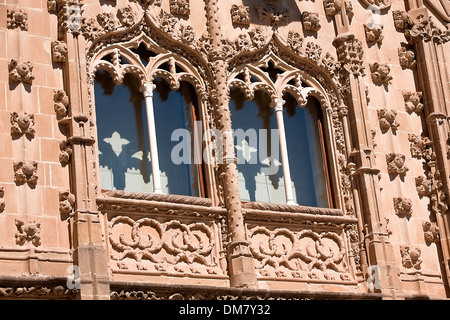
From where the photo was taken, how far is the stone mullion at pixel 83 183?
61.1 ft

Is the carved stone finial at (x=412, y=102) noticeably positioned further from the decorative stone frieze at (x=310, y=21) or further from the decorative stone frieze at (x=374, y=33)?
the decorative stone frieze at (x=310, y=21)

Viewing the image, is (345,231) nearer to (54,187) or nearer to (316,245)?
(316,245)

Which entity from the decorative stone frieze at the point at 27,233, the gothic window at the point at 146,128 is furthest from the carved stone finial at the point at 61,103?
the decorative stone frieze at the point at 27,233

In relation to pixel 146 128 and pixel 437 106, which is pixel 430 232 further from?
pixel 146 128

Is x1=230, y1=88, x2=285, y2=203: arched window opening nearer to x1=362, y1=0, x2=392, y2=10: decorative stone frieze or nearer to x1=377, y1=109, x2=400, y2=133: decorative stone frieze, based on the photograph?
x1=377, y1=109, x2=400, y2=133: decorative stone frieze

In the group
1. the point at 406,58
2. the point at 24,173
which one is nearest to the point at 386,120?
the point at 406,58

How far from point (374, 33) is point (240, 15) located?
8.72 ft

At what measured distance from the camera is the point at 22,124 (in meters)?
19.3

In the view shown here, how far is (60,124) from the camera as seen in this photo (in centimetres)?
1970

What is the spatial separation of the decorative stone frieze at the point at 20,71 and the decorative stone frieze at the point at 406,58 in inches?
280

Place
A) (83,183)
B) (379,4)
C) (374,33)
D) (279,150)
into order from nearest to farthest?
(83,183) → (279,150) → (374,33) → (379,4)

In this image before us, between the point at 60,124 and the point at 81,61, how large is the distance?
1079 mm
